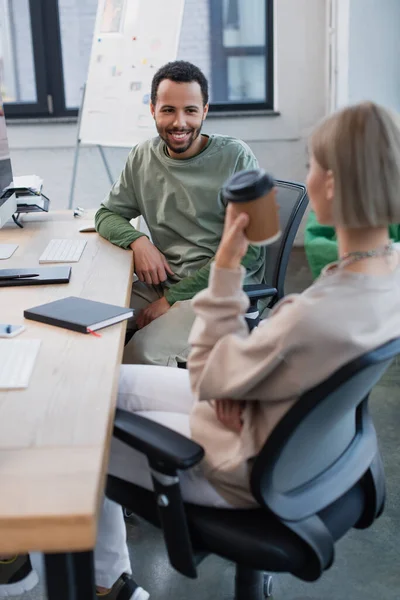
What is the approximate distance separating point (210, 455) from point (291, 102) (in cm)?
398

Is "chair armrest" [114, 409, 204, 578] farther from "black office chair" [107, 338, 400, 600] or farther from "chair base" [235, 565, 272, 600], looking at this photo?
"chair base" [235, 565, 272, 600]

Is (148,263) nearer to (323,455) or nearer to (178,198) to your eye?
(178,198)

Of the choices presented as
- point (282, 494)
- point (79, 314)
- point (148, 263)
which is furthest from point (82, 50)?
point (282, 494)

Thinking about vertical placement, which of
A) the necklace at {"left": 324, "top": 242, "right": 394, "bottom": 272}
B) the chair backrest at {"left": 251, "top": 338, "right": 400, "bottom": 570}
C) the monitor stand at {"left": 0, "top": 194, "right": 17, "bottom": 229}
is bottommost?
the chair backrest at {"left": 251, "top": 338, "right": 400, "bottom": 570}

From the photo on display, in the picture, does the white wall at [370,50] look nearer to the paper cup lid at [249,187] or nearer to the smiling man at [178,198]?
the smiling man at [178,198]

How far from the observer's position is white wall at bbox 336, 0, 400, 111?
4.06 metres

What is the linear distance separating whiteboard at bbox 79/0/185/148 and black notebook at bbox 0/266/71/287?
2.10 metres

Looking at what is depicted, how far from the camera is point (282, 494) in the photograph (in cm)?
118

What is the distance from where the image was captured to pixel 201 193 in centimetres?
224

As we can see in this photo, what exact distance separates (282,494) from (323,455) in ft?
0.37

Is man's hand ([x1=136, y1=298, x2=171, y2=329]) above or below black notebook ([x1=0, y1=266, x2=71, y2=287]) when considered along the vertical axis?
below

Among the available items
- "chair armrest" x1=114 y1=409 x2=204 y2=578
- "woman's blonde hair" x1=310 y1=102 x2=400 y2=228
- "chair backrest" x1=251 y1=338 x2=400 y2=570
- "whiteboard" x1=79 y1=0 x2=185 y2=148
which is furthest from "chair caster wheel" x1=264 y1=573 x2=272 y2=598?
"whiteboard" x1=79 y1=0 x2=185 y2=148

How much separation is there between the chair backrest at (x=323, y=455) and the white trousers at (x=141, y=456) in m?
0.13

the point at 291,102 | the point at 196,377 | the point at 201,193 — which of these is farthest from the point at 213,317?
the point at 291,102
